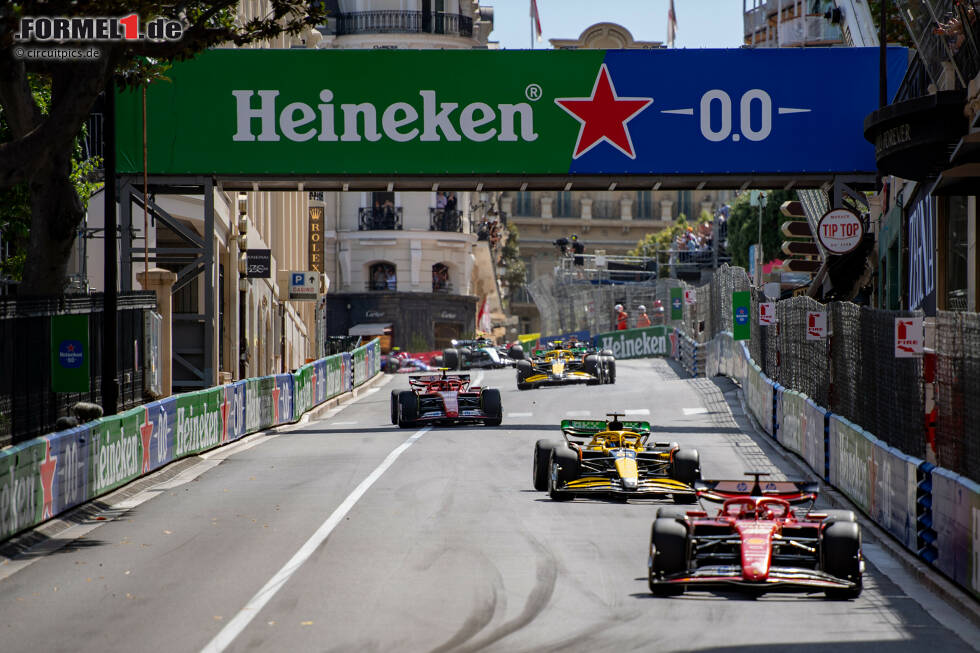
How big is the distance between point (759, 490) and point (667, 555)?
1.62 metres

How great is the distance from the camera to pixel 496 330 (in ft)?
343

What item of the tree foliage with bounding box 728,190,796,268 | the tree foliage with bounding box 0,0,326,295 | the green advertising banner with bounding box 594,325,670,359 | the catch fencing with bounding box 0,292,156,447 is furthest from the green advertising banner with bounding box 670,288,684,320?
the tree foliage with bounding box 0,0,326,295

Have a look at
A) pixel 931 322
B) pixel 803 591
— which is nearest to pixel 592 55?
pixel 931 322

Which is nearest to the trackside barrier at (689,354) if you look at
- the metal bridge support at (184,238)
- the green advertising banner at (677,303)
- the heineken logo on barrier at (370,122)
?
the green advertising banner at (677,303)

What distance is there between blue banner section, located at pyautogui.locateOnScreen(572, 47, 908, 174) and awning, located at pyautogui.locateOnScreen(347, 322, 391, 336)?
4410cm

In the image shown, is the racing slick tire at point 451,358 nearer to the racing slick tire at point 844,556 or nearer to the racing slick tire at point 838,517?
the racing slick tire at point 838,517

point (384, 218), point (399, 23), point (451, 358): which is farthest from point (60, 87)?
point (384, 218)

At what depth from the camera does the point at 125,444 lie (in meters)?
17.8

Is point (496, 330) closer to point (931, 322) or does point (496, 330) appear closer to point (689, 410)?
point (689, 410)

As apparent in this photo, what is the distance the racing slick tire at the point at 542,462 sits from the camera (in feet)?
53.6

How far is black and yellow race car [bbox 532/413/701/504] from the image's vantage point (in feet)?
50.8

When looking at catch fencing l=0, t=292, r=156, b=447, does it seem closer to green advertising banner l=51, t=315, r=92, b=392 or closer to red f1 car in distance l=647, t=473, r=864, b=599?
green advertising banner l=51, t=315, r=92, b=392

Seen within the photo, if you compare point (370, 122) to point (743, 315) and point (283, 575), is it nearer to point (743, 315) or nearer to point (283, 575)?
point (743, 315)

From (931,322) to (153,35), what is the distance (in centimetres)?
980
